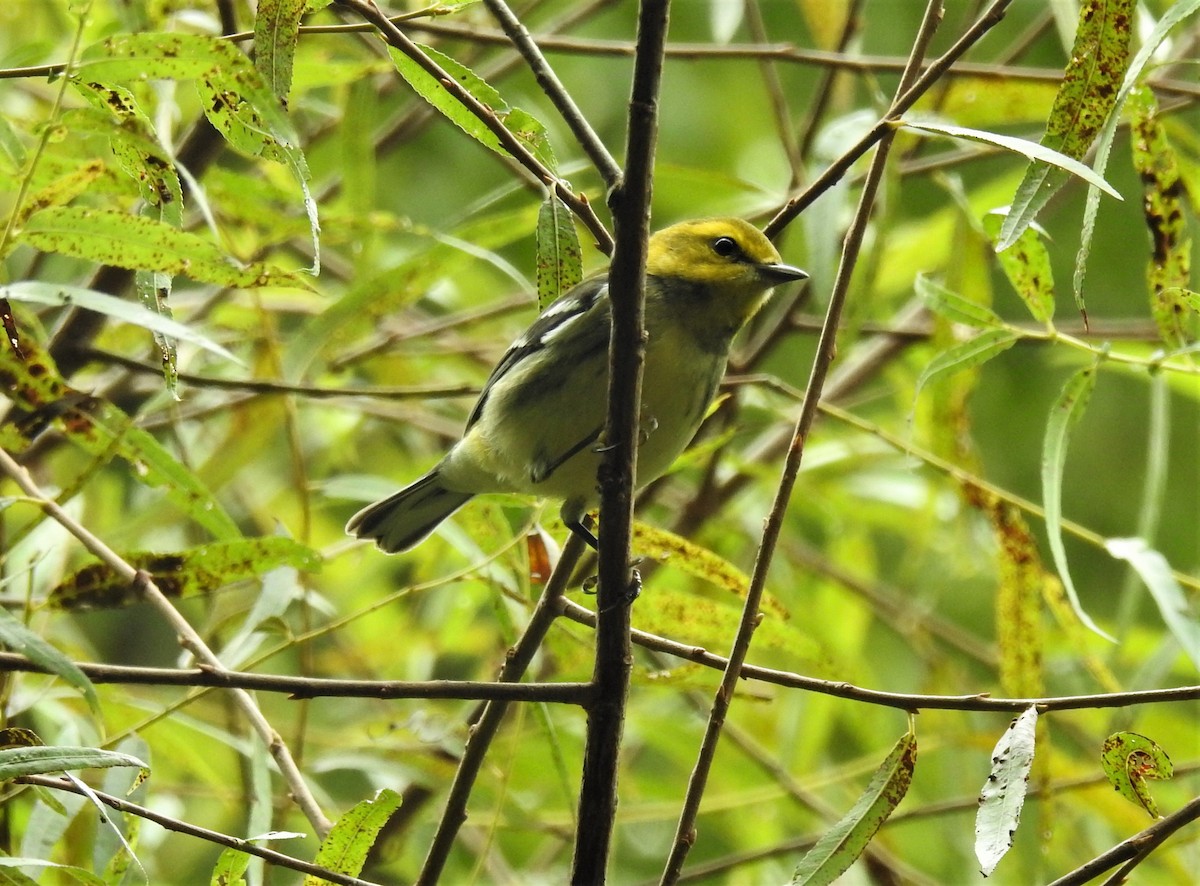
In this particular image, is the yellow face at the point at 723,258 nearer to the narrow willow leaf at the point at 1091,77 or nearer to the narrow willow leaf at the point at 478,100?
the narrow willow leaf at the point at 478,100

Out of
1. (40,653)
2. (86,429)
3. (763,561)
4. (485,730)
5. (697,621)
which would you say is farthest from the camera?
(697,621)

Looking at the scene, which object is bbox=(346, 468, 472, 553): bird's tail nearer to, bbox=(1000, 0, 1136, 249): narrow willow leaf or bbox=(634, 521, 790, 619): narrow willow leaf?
bbox=(634, 521, 790, 619): narrow willow leaf

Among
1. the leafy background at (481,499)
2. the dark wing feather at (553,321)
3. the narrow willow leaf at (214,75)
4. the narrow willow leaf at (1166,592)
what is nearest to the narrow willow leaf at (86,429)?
the leafy background at (481,499)

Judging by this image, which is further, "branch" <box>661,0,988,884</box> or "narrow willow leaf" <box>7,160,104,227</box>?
"narrow willow leaf" <box>7,160,104,227</box>

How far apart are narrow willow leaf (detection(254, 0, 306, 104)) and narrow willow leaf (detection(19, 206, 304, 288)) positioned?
0.22 meters

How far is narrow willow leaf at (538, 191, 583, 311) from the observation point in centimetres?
200

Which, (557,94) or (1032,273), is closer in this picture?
(557,94)

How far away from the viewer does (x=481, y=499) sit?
8.36 feet

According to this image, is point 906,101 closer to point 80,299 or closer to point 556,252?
point 556,252

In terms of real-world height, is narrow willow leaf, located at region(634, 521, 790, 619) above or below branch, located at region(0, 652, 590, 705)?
below

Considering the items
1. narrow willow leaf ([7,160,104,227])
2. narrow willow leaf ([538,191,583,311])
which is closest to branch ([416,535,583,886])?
narrow willow leaf ([538,191,583,311])

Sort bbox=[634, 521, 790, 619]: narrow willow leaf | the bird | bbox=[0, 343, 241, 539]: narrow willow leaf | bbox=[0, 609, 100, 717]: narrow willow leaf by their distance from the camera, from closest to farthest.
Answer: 1. bbox=[0, 609, 100, 717]: narrow willow leaf
2. bbox=[0, 343, 241, 539]: narrow willow leaf
3. bbox=[634, 521, 790, 619]: narrow willow leaf
4. the bird

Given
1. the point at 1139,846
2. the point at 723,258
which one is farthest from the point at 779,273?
the point at 1139,846

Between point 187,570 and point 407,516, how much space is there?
1.23 m
